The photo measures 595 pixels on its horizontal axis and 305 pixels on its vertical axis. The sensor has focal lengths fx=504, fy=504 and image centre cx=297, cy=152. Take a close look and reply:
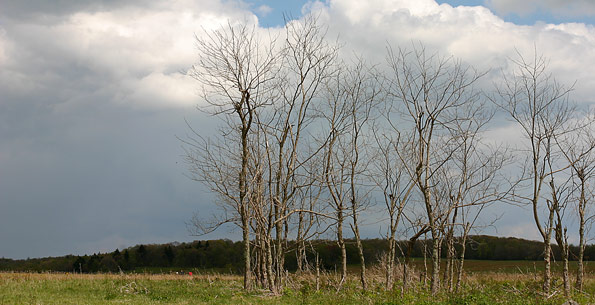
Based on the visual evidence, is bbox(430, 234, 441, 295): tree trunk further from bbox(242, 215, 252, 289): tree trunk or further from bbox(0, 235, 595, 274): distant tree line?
bbox(0, 235, 595, 274): distant tree line

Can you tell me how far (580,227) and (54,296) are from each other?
691 inches

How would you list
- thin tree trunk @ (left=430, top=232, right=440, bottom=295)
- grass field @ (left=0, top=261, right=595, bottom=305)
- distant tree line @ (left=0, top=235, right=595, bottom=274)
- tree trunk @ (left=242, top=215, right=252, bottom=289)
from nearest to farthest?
grass field @ (left=0, top=261, right=595, bottom=305)
thin tree trunk @ (left=430, top=232, right=440, bottom=295)
tree trunk @ (left=242, top=215, right=252, bottom=289)
distant tree line @ (left=0, top=235, right=595, bottom=274)

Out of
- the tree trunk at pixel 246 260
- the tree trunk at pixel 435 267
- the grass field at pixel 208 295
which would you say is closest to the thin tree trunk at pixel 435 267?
the tree trunk at pixel 435 267

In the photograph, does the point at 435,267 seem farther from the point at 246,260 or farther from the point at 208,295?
the point at 208,295

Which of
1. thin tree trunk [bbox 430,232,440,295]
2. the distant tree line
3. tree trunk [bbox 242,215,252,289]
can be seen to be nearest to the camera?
thin tree trunk [bbox 430,232,440,295]

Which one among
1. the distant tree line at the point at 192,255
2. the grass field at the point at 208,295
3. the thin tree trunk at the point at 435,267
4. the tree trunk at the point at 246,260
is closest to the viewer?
the grass field at the point at 208,295

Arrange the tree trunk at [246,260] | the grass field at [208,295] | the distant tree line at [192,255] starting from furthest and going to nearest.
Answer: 1. the distant tree line at [192,255]
2. the tree trunk at [246,260]
3. the grass field at [208,295]

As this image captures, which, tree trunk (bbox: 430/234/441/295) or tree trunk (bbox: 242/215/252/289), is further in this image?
tree trunk (bbox: 242/215/252/289)

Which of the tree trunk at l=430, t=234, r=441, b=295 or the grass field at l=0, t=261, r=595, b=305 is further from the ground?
the tree trunk at l=430, t=234, r=441, b=295

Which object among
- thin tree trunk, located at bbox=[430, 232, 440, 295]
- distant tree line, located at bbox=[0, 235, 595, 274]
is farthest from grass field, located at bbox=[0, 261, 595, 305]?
distant tree line, located at bbox=[0, 235, 595, 274]

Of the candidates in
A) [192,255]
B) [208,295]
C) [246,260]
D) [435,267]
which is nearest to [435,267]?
[435,267]

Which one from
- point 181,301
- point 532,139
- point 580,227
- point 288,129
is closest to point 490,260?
point 580,227

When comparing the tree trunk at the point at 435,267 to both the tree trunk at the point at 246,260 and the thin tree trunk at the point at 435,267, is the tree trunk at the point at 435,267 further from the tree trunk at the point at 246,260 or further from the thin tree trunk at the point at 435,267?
the tree trunk at the point at 246,260

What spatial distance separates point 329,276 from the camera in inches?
820
